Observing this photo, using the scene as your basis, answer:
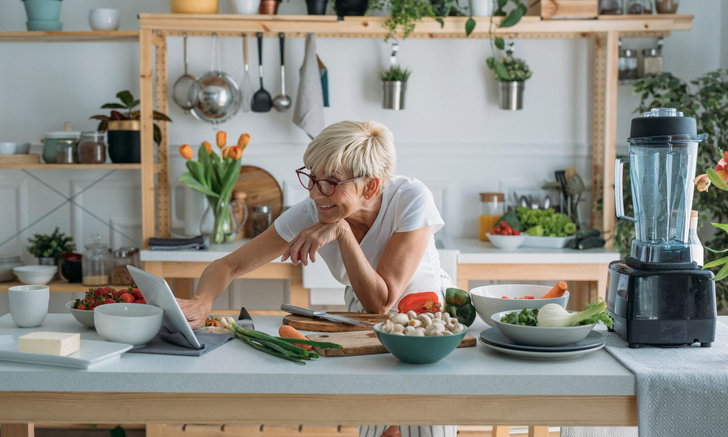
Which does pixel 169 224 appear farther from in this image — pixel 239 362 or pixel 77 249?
pixel 239 362

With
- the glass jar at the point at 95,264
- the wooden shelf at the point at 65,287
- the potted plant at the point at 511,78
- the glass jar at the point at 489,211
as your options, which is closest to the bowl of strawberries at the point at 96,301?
the wooden shelf at the point at 65,287

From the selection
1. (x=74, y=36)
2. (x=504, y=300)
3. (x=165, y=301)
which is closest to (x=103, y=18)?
(x=74, y=36)

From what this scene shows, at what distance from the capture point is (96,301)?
167 cm

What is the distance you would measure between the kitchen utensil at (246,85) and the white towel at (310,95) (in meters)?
0.32

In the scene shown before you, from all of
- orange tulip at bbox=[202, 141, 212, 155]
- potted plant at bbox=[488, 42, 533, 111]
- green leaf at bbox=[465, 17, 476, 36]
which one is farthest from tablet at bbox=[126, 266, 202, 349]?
potted plant at bbox=[488, 42, 533, 111]

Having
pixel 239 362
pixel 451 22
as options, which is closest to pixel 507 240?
pixel 451 22

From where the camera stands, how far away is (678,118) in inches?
60.7

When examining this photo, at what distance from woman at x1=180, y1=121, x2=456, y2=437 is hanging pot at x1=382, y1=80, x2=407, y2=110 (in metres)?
1.52

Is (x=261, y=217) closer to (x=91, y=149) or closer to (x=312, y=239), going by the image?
(x=91, y=149)

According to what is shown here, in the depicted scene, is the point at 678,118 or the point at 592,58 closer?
the point at 678,118

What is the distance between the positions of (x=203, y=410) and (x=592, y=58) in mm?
3066

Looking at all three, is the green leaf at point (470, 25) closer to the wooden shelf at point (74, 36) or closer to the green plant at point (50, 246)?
the wooden shelf at point (74, 36)

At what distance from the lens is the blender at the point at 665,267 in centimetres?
153

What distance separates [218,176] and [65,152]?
2.34ft
